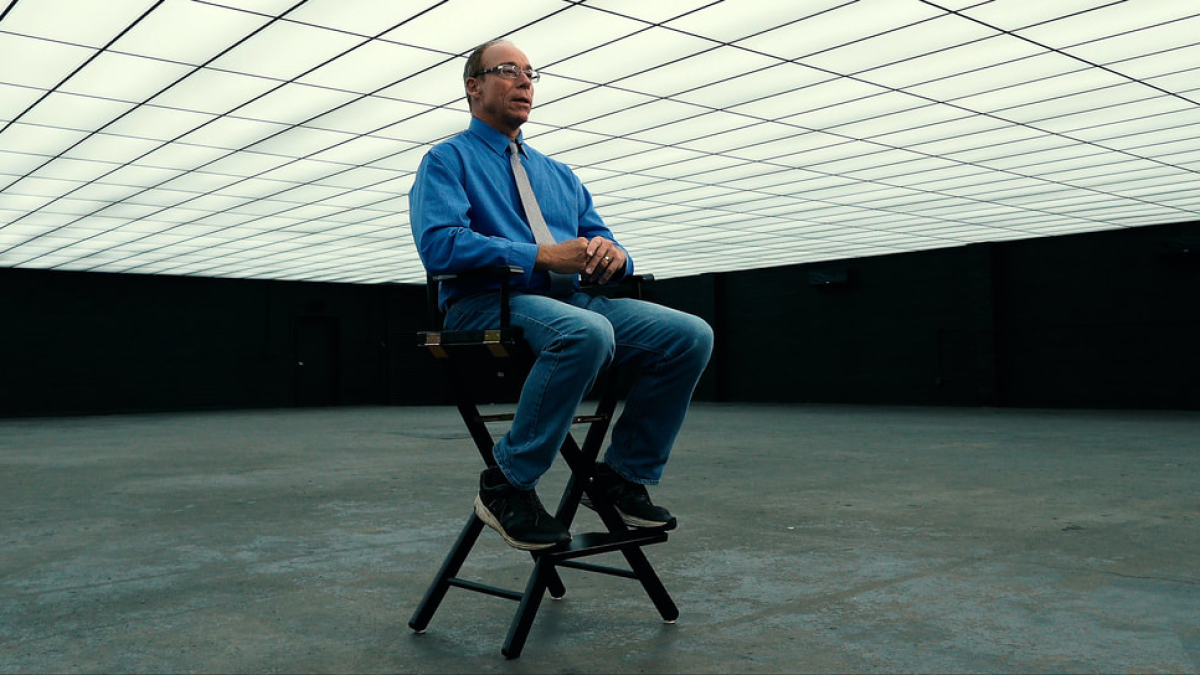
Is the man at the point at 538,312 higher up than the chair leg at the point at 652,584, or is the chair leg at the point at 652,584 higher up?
the man at the point at 538,312

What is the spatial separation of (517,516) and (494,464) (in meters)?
0.17

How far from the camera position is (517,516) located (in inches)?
76.0

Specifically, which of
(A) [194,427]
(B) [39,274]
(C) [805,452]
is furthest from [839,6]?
(B) [39,274]

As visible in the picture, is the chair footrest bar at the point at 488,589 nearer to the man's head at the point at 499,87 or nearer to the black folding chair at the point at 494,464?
the black folding chair at the point at 494,464

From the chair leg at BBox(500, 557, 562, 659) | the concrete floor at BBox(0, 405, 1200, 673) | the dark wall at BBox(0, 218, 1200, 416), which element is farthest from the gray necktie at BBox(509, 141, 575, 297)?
the dark wall at BBox(0, 218, 1200, 416)

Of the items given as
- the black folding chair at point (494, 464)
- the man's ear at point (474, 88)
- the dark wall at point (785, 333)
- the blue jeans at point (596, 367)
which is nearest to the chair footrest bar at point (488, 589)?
the black folding chair at point (494, 464)

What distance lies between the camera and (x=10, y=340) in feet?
51.0

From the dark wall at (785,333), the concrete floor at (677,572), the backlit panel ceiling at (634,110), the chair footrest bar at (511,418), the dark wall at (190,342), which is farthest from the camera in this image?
the dark wall at (190,342)

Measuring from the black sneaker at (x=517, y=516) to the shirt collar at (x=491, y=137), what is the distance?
80 centimetres

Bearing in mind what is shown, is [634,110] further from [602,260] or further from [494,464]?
[494,464]

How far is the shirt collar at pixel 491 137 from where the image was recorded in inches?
88.9

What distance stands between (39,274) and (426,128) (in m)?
11.9

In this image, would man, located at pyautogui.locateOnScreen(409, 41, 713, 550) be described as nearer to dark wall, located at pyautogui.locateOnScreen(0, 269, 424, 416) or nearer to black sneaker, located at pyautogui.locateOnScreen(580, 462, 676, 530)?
black sneaker, located at pyautogui.locateOnScreen(580, 462, 676, 530)

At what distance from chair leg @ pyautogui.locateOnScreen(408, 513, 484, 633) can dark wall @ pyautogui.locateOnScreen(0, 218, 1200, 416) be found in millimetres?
13244
